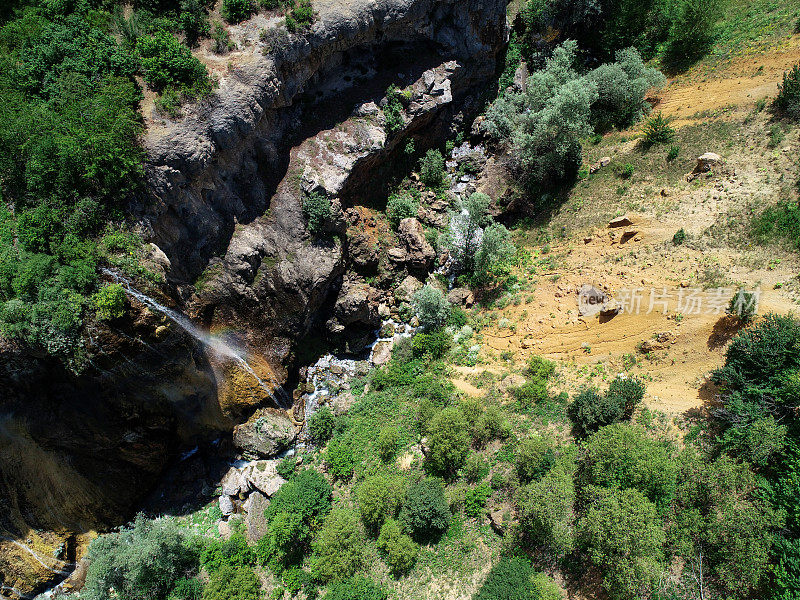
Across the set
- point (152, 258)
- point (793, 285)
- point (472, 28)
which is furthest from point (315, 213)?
point (793, 285)

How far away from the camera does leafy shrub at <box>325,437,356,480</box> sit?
2470 cm

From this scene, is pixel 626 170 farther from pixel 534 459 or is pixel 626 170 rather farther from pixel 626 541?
pixel 626 541

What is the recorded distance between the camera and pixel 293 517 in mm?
22562

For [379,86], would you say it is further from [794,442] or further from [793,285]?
[794,442]

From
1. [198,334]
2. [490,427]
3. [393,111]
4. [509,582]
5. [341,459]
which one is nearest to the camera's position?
[509,582]

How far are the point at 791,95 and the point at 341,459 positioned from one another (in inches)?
1346

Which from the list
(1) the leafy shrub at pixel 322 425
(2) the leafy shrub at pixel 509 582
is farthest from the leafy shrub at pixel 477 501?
(1) the leafy shrub at pixel 322 425

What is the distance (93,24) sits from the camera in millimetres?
24453

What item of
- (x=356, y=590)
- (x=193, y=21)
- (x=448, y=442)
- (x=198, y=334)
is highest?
(x=193, y=21)

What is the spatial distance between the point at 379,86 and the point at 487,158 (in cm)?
1036

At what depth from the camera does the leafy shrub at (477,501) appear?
21359 millimetres

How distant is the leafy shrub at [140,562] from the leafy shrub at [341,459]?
28.1 ft

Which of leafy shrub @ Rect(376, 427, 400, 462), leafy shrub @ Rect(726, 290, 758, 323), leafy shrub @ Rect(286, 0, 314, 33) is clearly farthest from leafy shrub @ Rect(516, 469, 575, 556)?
leafy shrub @ Rect(286, 0, 314, 33)

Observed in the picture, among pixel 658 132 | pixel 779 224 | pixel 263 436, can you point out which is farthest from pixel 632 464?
pixel 658 132
